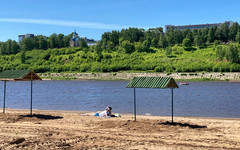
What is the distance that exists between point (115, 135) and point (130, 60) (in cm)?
12923

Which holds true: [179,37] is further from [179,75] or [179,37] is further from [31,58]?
[31,58]

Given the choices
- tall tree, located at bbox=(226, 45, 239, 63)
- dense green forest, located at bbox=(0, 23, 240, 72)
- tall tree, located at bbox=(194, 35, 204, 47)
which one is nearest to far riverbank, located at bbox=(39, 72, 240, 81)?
dense green forest, located at bbox=(0, 23, 240, 72)

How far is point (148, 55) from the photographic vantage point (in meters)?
150

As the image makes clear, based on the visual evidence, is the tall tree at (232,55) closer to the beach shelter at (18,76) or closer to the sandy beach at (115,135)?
the sandy beach at (115,135)

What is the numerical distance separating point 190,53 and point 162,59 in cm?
1691

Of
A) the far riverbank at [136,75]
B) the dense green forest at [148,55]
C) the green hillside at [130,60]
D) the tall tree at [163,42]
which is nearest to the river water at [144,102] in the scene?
the far riverbank at [136,75]

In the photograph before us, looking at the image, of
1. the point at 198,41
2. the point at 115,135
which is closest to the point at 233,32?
the point at 198,41

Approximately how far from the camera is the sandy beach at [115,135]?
12.7 metres

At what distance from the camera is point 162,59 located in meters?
136

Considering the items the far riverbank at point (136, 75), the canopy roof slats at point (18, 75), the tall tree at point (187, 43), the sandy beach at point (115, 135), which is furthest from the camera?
the tall tree at point (187, 43)

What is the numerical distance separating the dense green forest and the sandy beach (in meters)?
99.3

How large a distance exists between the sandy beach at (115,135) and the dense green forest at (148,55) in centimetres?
9931

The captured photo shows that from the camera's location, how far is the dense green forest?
122 meters

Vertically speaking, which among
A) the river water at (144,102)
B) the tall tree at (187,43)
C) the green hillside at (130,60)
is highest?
the tall tree at (187,43)
